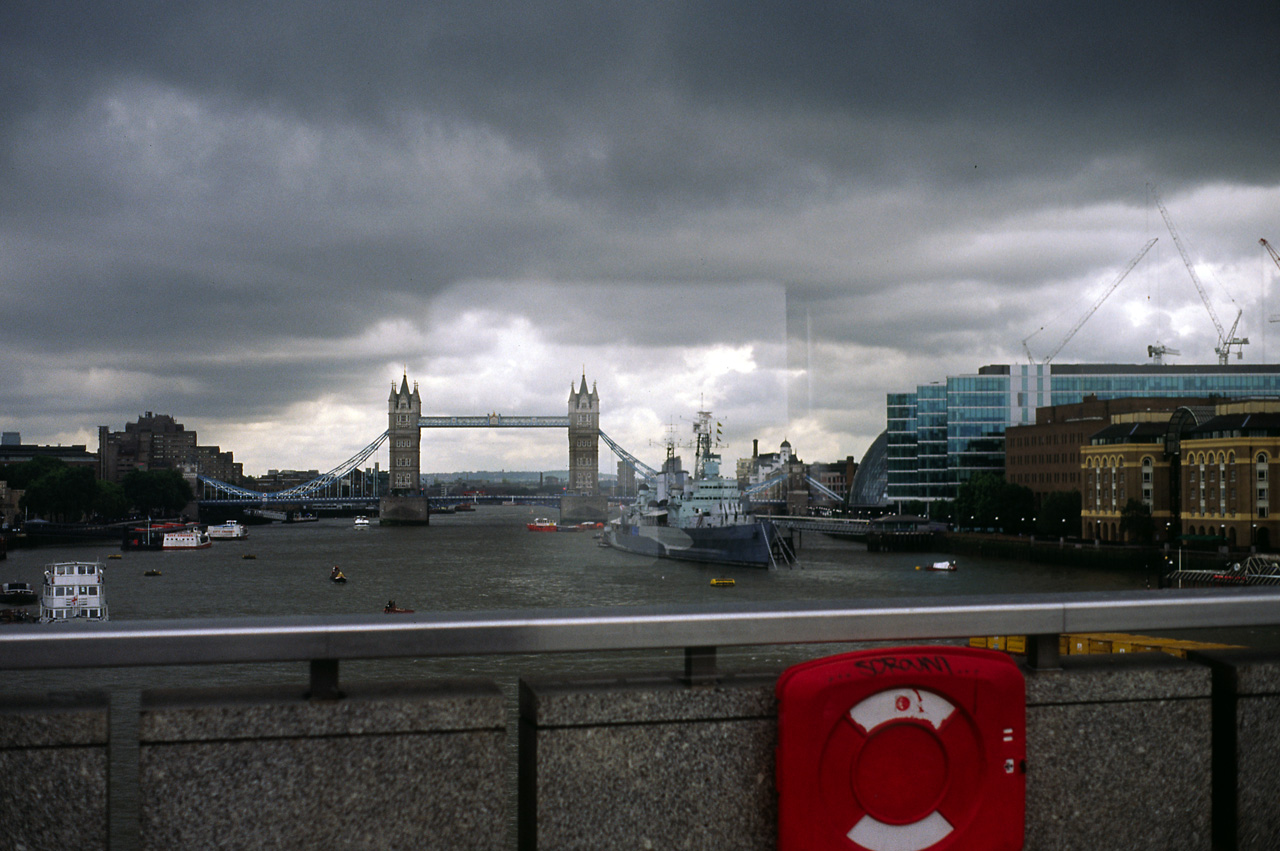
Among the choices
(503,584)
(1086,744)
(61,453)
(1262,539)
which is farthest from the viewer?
(503,584)

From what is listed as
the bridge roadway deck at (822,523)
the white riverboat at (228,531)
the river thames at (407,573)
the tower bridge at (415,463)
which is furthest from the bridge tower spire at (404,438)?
the bridge roadway deck at (822,523)

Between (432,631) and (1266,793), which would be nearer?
(432,631)

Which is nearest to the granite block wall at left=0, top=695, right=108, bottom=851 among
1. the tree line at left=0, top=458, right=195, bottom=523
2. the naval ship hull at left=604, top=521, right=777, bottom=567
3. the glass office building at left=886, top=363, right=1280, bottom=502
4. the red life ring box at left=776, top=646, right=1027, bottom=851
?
the red life ring box at left=776, top=646, right=1027, bottom=851

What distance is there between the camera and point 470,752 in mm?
1380

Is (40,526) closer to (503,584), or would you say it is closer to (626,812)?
(626,812)

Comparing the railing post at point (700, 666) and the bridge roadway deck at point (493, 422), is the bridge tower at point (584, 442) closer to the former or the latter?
the bridge roadway deck at point (493, 422)

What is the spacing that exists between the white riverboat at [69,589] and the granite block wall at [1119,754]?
7.85ft

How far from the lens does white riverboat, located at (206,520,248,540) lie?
380 cm

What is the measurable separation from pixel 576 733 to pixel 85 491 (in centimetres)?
184

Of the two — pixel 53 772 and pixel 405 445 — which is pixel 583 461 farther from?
pixel 53 772

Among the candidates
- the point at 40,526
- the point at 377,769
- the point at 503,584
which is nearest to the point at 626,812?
the point at 377,769

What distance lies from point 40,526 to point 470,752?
2.08 meters

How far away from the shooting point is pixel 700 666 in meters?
1.42

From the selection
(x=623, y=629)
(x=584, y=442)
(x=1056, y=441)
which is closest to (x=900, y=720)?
(x=623, y=629)
